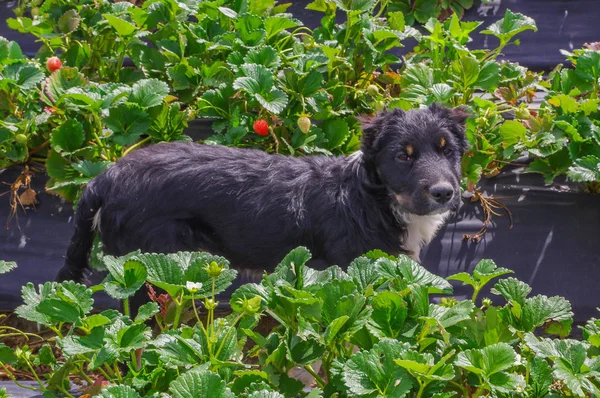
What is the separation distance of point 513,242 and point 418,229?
2.32 ft

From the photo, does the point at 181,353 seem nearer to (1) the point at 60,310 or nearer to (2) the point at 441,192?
(1) the point at 60,310

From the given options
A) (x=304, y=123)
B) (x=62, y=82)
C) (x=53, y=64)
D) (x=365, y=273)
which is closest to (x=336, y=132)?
(x=304, y=123)

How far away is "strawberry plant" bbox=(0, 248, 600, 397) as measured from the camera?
231 centimetres

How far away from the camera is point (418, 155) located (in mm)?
3865

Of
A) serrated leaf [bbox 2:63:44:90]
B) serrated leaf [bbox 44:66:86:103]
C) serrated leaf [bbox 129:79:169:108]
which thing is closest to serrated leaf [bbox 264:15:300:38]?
serrated leaf [bbox 129:79:169:108]

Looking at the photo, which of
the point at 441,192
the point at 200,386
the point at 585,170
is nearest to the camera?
the point at 200,386

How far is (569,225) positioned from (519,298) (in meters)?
1.95

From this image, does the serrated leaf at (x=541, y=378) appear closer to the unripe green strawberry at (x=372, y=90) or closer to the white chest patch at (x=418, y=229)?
the white chest patch at (x=418, y=229)

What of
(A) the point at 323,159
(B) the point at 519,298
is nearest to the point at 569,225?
(A) the point at 323,159

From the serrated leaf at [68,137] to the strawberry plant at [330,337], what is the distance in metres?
1.93

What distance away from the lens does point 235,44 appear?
490cm

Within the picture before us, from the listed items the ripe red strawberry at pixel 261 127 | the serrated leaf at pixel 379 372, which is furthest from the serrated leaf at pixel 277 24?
the serrated leaf at pixel 379 372

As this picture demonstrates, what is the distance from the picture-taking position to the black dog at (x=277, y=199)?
3844 mm

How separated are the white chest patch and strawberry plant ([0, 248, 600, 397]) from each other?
1258 mm
